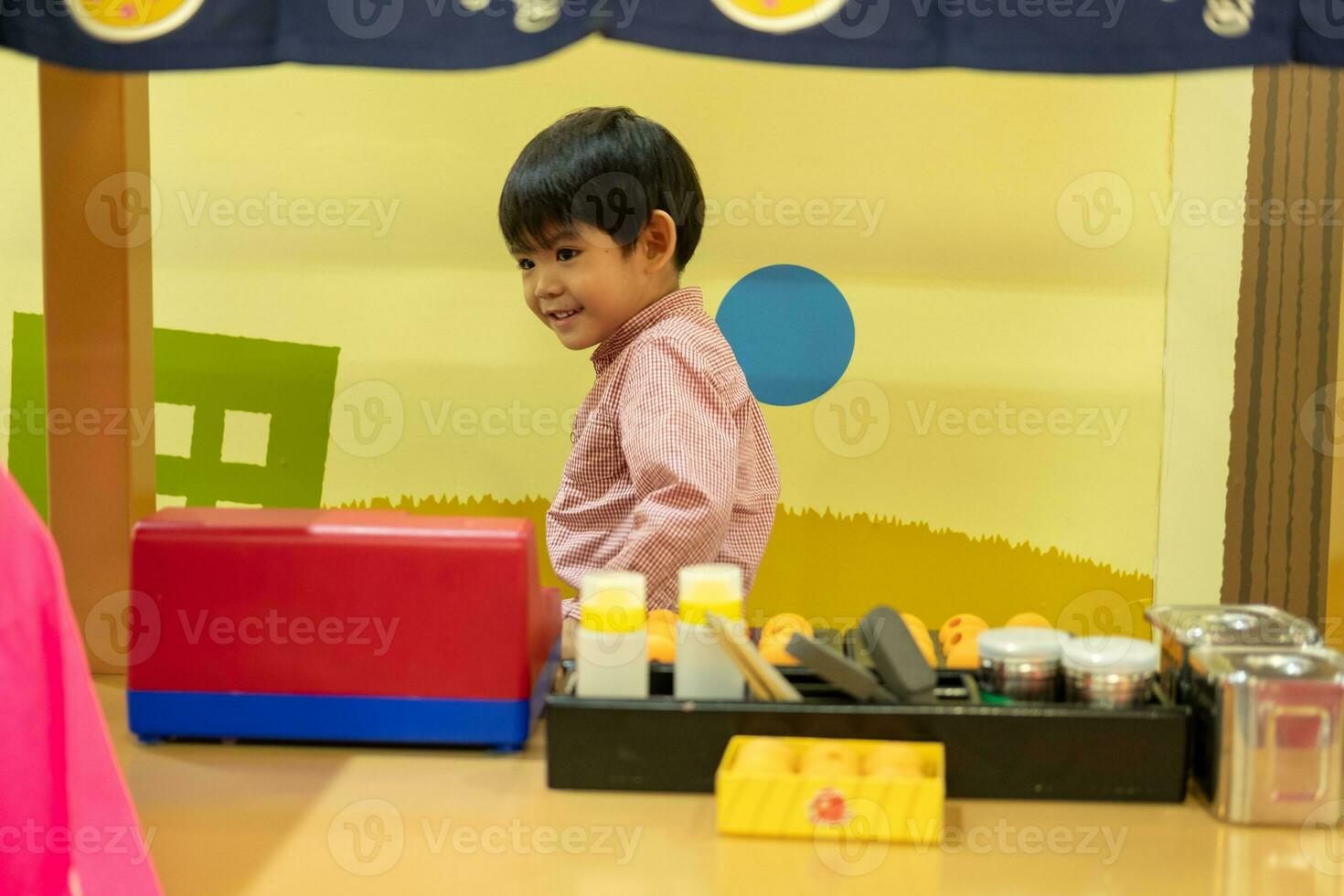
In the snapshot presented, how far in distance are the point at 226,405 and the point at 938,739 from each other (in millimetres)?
1949

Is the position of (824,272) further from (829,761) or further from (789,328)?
(829,761)

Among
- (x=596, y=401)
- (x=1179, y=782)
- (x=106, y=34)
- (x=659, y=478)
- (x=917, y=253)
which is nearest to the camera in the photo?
(x=1179, y=782)

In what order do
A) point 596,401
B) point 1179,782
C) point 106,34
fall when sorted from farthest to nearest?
point 596,401 < point 106,34 < point 1179,782

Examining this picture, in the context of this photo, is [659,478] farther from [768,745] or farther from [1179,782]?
[1179,782]

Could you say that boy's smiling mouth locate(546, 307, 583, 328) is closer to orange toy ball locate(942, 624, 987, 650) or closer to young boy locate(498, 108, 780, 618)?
young boy locate(498, 108, 780, 618)

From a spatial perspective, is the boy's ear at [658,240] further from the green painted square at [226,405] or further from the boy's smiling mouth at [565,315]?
the green painted square at [226,405]

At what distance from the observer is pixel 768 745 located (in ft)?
3.41

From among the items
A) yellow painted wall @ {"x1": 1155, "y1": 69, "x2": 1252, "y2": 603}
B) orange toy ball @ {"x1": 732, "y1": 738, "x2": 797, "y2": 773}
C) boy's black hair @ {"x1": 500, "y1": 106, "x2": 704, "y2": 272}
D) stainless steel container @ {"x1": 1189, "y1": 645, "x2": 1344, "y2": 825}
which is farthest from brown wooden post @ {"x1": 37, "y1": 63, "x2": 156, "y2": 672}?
yellow painted wall @ {"x1": 1155, "y1": 69, "x2": 1252, "y2": 603}

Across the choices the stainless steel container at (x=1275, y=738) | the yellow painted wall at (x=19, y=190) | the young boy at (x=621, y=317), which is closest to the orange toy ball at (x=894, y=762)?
the stainless steel container at (x=1275, y=738)

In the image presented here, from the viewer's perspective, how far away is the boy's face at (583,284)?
74.7 inches

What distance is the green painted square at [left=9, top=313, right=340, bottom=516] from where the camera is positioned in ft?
8.68

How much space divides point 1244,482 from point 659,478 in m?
1.52

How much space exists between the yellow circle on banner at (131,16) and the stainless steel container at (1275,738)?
Answer: 3.97ft

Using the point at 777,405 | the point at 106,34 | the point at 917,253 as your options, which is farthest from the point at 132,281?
the point at 917,253
